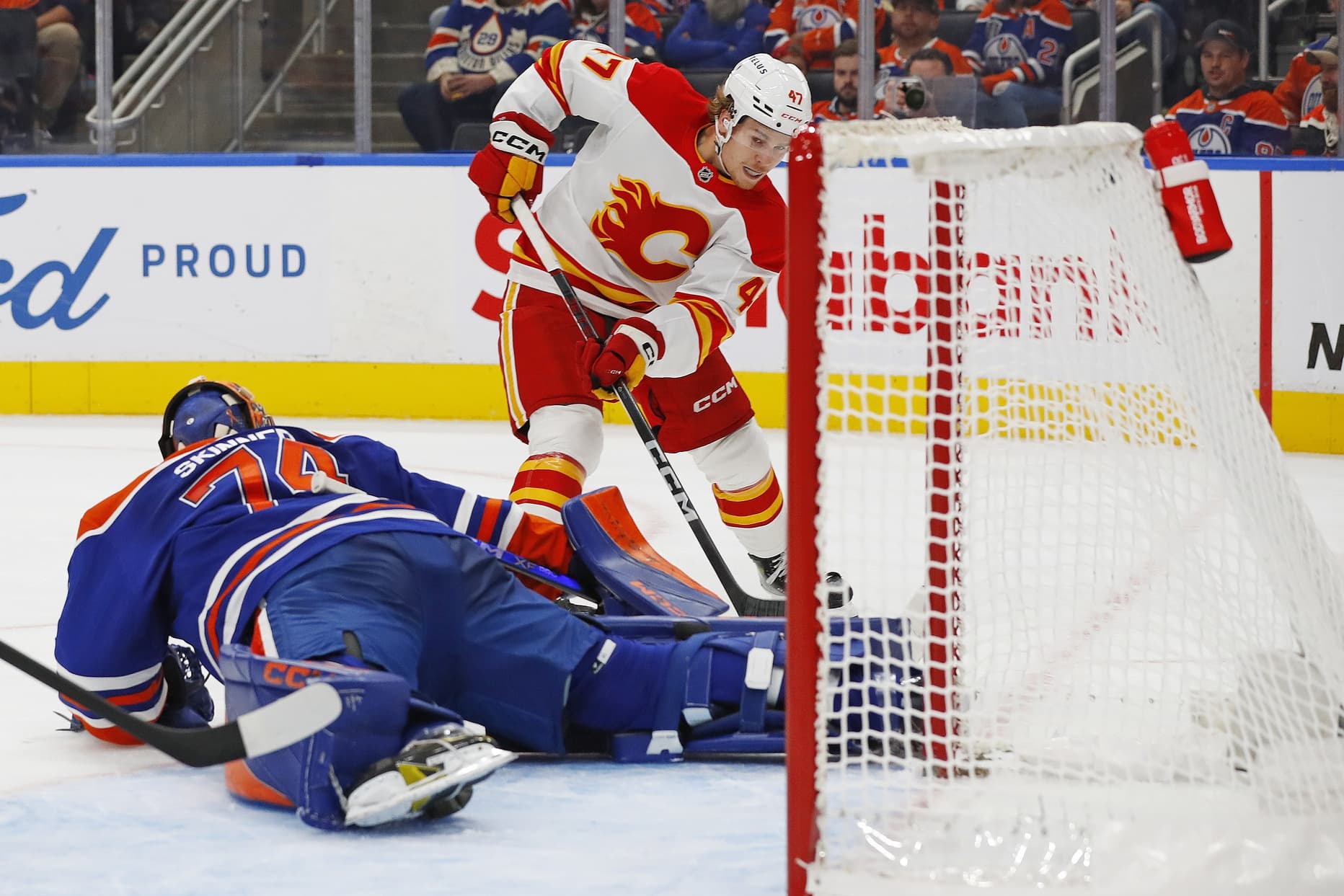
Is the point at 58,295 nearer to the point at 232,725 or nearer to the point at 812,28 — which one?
the point at 812,28

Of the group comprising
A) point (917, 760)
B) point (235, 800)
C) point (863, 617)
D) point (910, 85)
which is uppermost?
point (910, 85)

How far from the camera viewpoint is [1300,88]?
563 centimetres

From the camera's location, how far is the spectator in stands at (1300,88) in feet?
18.3

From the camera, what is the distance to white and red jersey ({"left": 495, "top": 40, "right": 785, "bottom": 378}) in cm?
338

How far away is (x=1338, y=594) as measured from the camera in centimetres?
207

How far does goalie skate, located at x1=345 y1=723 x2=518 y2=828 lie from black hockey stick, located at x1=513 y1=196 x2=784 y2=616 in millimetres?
1323

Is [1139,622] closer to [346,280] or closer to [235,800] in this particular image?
[235,800]

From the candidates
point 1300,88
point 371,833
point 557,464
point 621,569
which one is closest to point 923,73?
point 1300,88

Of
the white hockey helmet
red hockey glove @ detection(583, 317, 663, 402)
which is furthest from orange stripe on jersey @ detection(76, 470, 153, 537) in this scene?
the white hockey helmet

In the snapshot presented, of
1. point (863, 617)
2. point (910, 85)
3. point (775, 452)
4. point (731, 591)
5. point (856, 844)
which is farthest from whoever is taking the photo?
point (910, 85)

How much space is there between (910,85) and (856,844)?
4.28 m

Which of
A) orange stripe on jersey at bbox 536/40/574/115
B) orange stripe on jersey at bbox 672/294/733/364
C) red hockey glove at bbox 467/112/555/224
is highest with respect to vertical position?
orange stripe on jersey at bbox 536/40/574/115

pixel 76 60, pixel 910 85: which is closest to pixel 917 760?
pixel 910 85

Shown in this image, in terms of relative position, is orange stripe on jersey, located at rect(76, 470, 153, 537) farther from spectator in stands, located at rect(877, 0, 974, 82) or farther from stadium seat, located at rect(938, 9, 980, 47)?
stadium seat, located at rect(938, 9, 980, 47)
